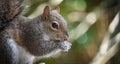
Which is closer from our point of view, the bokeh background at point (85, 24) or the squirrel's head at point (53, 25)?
the squirrel's head at point (53, 25)

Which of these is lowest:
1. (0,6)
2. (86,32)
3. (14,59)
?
(14,59)

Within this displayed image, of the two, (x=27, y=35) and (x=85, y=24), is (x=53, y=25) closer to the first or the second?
(x=27, y=35)

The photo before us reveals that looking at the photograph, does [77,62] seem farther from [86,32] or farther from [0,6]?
[0,6]

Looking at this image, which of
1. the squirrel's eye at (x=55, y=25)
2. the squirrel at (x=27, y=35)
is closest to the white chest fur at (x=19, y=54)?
the squirrel at (x=27, y=35)

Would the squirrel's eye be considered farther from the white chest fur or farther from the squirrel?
the white chest fur

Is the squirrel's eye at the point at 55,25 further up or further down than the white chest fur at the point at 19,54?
further up

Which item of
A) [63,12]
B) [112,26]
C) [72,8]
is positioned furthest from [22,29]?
[112,26]

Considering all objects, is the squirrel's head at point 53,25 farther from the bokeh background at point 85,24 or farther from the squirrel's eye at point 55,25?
the bokeh background at point 85,24
